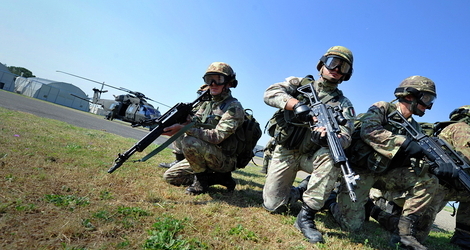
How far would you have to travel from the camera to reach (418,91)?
3.76m

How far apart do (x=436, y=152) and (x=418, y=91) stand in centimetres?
91

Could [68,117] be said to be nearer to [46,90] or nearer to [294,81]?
Result: [294,81]

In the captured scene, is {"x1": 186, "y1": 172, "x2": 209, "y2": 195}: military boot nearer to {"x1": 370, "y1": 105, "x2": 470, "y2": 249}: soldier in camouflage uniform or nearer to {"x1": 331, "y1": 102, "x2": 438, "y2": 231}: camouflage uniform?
{"x1": 331, "y1": 102, "x2": 438, "y2": 231}: camouflage uniform

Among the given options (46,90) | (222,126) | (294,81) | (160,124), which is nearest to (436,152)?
(294,81)

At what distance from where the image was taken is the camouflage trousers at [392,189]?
3.34 m

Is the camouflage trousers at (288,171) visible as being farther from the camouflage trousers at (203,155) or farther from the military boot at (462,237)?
the military boot at (462,237)

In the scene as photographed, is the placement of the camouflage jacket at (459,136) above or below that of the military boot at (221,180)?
above

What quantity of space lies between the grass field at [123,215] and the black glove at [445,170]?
104 cm

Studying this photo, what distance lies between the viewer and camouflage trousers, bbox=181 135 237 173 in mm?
3883

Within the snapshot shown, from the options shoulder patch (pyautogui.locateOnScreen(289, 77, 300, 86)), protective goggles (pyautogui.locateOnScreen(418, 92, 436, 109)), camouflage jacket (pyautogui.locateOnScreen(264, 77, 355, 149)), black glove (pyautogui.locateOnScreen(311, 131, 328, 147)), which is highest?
protective goggles (pyautogui.locateOnScreen(418, 92, 436, 109))

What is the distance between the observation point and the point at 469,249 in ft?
12.8

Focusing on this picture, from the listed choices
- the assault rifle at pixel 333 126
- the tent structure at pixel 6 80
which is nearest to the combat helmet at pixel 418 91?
the assault rifle at pixel 333 126

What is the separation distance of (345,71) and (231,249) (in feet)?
9.34

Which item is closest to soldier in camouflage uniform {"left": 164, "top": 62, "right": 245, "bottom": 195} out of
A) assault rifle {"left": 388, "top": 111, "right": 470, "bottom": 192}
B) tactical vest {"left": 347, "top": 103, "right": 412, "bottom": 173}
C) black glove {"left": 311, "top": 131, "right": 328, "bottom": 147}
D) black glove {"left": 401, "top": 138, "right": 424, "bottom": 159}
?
black glove {"left": 311, "top": 131, "right": 328, "bottom": 147}
